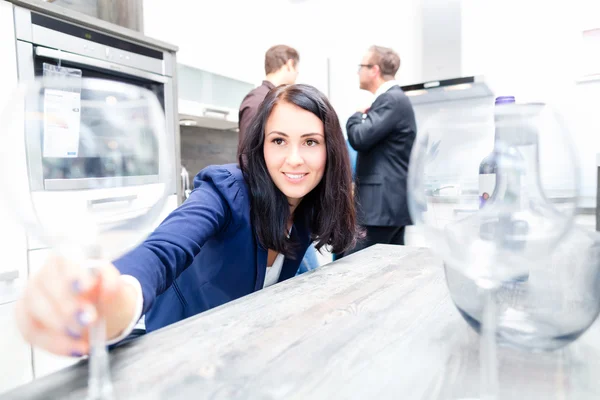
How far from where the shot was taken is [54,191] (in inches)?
13.6

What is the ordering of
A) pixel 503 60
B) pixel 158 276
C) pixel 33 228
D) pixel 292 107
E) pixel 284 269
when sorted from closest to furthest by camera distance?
pixel 33 228 → pixel 158 276 → pixel 292 107 → pixel 284 269 → pixel 503 60

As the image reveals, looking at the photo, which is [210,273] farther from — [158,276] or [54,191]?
[54,191]

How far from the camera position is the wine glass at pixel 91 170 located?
0.30 metres

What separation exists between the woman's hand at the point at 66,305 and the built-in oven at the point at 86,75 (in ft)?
0.18

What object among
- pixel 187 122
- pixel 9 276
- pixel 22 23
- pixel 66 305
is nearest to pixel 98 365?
pixel 66 305

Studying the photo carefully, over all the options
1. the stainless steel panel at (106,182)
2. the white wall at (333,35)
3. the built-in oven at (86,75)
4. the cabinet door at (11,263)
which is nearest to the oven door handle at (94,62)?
the built-in oven at (86,75)

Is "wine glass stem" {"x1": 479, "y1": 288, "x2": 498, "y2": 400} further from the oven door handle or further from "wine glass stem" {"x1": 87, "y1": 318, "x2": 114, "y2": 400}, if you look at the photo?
the oven door handle

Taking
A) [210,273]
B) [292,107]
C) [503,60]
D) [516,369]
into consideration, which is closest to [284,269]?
[210,273]

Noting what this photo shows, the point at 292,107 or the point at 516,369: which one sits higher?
the point at 292,107

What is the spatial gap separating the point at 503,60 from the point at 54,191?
8.89 feet

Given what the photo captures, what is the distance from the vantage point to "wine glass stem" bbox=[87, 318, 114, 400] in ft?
0.97

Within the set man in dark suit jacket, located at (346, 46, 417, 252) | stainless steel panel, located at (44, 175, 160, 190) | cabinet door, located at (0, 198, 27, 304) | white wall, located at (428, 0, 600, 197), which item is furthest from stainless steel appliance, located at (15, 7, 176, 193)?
white wall, located at (428, 0, 600, 197)

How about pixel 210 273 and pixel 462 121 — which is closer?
pixel 462 121

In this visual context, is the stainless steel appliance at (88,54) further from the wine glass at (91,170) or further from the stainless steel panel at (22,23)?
the wine glass at (91,170)
